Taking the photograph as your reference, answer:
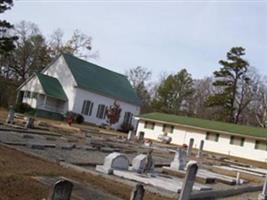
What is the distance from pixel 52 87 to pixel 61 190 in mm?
46530

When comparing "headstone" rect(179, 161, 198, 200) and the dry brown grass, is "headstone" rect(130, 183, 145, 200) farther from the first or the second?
"headstone" rect(179, 161, 198, 200)

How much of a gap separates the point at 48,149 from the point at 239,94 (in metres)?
56.4

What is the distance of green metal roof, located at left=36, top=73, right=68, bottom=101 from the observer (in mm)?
50744

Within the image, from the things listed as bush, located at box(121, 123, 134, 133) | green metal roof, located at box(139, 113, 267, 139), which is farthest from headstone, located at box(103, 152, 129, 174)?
bush, located at box(121, 123, 134, 133)

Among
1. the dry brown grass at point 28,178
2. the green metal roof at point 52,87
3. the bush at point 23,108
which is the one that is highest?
the green metal roof at point 52,87

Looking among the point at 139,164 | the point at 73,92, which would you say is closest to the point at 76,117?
the point at 73,92

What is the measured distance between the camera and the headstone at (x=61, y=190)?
20.5ft

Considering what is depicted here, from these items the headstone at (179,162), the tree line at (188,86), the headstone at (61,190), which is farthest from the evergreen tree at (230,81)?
the headstone at (61,190)

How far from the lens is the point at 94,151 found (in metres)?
22.8

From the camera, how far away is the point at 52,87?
171 ft

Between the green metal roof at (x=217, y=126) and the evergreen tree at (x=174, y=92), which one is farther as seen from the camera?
the evergreen tree at (x=174, y=92)

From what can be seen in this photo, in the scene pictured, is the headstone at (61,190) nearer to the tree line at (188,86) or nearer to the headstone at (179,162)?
the headstone at (179,162)

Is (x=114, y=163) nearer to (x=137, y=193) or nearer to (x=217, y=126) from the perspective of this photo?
(x=137, y=193)

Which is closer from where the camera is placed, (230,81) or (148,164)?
(148,164)
